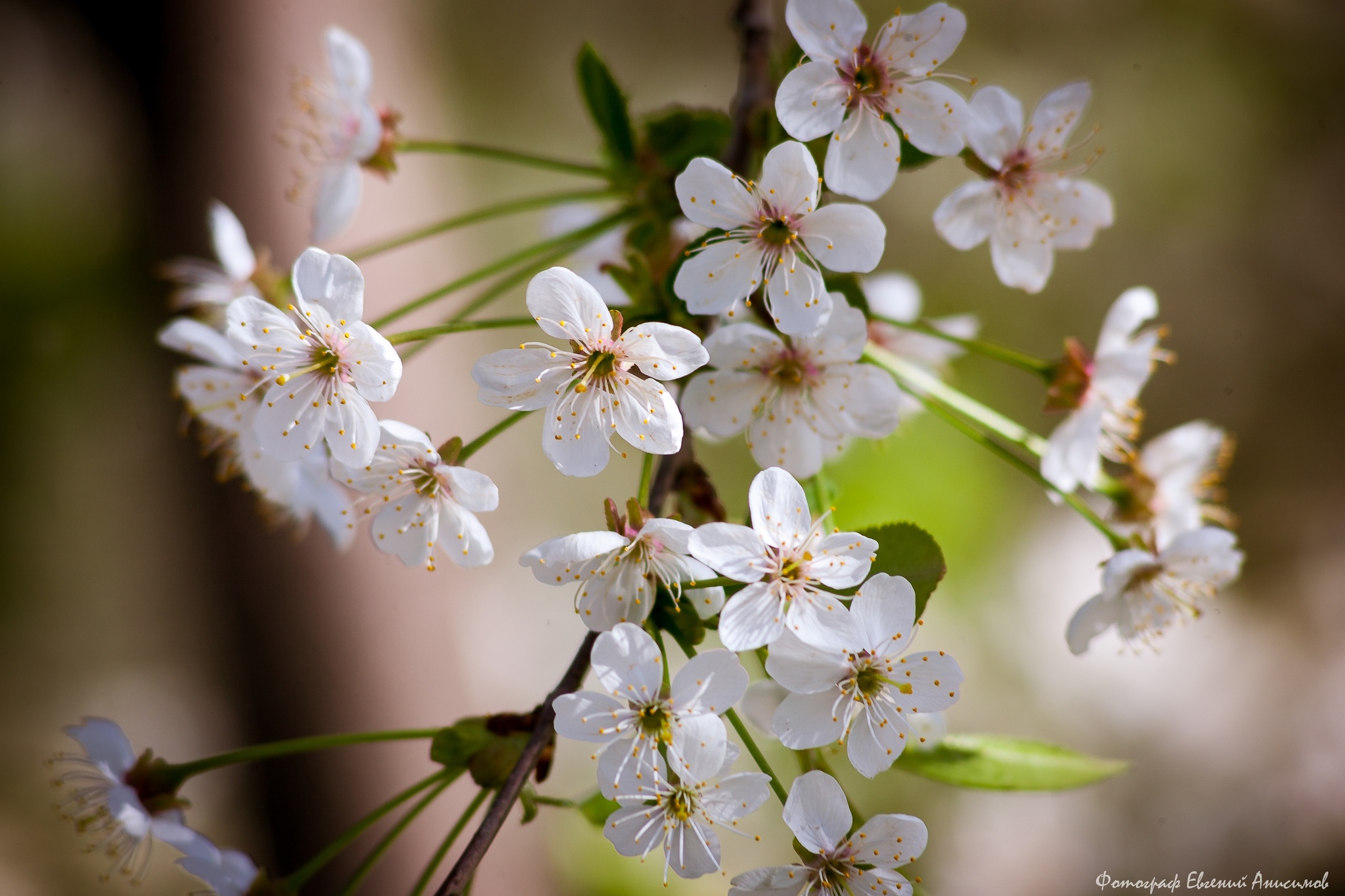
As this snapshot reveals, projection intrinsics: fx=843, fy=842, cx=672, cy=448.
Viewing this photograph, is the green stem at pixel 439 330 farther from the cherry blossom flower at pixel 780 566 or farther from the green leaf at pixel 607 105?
the green leaf at pixel 607 105

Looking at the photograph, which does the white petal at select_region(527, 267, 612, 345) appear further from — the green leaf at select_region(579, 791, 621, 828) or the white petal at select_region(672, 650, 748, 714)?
the green leaf at select_region(579, 791, 621, 828)

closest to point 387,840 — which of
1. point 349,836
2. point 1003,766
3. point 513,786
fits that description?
point 349,836

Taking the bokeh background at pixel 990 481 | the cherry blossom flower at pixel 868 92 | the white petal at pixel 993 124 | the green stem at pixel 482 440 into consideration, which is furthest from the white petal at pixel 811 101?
the bokeh background at pixel 990 481

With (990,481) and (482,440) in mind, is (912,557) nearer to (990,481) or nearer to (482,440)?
(482,440)

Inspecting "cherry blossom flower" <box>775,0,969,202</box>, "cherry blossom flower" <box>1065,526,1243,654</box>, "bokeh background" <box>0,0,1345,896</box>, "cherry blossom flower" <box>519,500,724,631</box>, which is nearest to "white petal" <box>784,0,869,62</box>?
"cherry blossom flower" <box>775,0,969,202</box>

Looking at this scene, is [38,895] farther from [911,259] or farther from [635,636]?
[911,259]

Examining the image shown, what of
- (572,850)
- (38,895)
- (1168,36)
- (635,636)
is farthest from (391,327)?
(1168,36)
